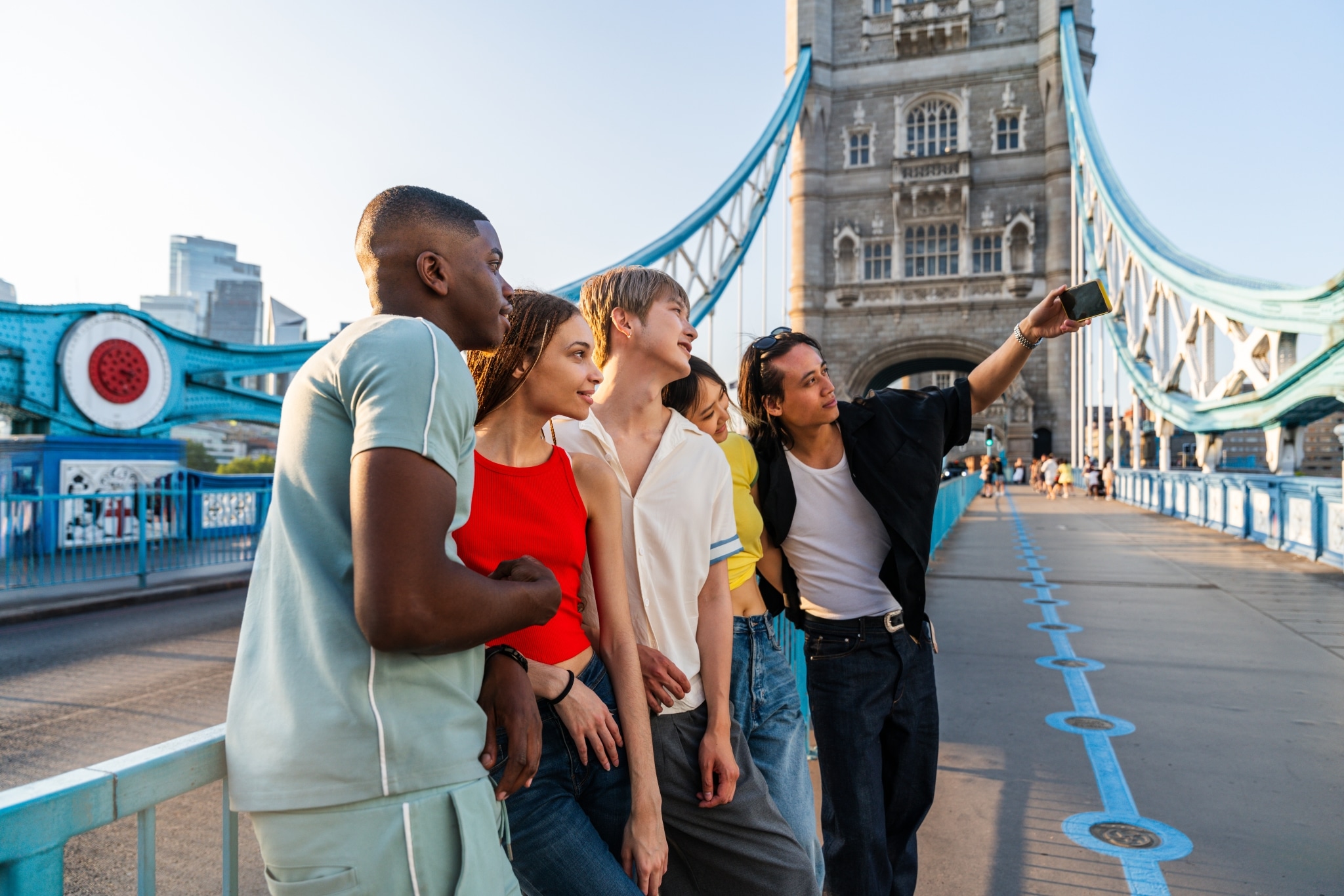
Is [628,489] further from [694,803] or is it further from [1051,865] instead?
[1051,865]

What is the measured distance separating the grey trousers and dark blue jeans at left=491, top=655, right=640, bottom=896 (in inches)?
6.8

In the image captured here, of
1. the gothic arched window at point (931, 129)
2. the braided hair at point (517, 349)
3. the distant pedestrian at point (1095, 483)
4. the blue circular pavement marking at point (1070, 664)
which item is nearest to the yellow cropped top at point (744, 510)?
the braided hair at point (517, 349)

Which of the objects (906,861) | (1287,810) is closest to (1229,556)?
(1287,810)

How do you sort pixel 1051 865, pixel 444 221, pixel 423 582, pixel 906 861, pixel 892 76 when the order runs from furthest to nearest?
pixel 892 76 < pixel 1051 865 < pixel 906 861 < pixel 444 221 < pixel 423 582

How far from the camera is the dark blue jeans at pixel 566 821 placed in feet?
4.47

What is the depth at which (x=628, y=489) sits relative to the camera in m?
1.76

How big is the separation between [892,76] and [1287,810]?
35662mm

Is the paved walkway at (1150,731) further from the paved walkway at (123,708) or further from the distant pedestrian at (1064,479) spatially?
the distant pedestrian at (1064,479)

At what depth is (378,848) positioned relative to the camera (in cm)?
100

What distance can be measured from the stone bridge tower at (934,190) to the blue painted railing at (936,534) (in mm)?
9180

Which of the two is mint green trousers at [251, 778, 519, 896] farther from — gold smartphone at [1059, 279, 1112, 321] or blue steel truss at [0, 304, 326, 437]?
blue steel truss at [0, 304, 326, 437]

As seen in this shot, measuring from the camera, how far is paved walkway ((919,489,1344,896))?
8.98 feet

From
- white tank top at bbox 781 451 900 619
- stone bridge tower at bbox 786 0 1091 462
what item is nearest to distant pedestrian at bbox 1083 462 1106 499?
stone bridge tower at bbox 786 0 1091 462

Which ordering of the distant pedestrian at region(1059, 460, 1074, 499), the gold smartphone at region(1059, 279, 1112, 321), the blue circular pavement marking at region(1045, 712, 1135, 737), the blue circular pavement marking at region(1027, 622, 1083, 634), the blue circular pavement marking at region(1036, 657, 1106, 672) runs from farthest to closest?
the distant pedestrian at region(1059, 460, 1074, 499) < the blue circular pavement marking at region(1027, 622, 1083, 634) < the blue circular pavement marking at region(1036, 657, 1106, 672) < the blue circular pavement marking at region(1045, 712, 1135, 737) < the gold smartphone at region(1059, 279, 1112, 321)
